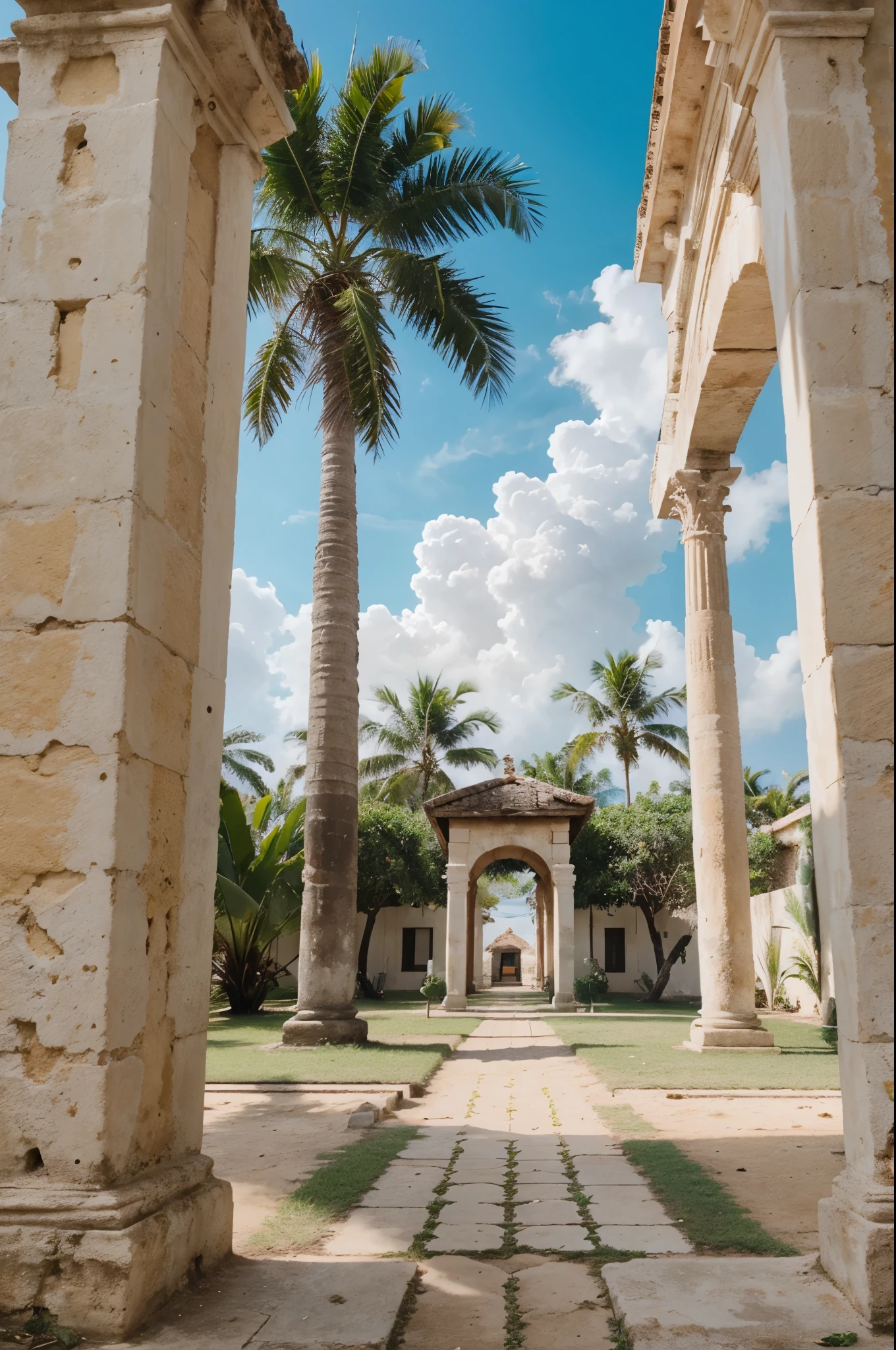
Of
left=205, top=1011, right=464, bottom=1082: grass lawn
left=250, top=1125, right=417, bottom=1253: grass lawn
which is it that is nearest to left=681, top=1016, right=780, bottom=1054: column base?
left=205, top=1011, right=464, bottom=1082: grass lawn

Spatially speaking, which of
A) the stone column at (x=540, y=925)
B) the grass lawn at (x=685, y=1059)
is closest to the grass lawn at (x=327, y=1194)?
the grass lawn at (x=685, y=1059)

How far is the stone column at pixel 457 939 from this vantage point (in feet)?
64.6

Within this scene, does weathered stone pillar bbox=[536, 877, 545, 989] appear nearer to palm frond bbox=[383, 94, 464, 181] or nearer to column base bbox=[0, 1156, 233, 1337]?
palm frond bbox=[383, 94, 464, 181]

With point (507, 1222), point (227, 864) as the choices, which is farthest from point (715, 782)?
point (227, 864)

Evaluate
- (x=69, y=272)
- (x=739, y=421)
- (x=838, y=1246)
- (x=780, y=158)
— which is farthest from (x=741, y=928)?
(x=69, y=272)

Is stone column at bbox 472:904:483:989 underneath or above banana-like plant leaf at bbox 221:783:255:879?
underneath

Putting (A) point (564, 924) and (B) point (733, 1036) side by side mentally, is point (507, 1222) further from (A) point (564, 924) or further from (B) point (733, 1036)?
(A) point (564, 924)

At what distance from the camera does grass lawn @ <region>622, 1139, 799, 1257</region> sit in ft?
14.0

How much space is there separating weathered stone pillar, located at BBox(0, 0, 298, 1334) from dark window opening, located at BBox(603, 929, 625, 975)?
29894 millimetres

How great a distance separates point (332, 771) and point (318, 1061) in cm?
362

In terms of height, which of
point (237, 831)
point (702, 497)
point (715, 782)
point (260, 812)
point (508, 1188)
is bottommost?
point (508, 1188)

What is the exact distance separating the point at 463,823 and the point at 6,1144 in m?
17.0

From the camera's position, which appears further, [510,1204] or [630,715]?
[630,715]

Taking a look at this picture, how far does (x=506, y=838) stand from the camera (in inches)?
794
